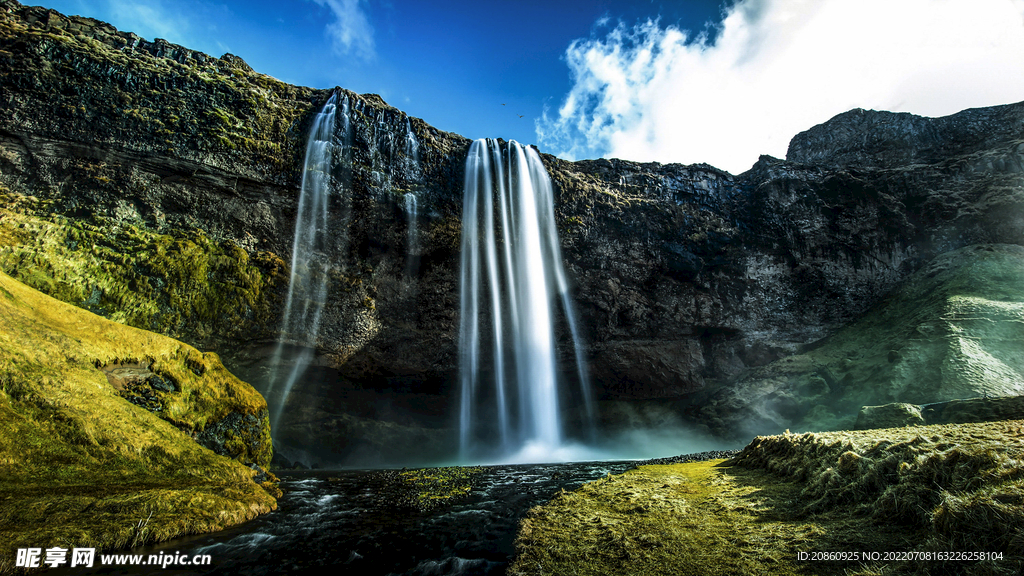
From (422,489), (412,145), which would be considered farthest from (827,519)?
(412,145)

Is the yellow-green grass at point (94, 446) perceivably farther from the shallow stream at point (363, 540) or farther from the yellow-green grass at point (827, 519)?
the yellow-green grass at point (827, 519)

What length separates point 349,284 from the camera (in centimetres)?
2772

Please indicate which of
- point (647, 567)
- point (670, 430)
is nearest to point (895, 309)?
point (670, 430)

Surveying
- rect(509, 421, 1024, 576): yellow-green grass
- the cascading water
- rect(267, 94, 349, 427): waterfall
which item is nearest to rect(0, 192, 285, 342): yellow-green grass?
rect(267, 94, 349, 427): waterfall

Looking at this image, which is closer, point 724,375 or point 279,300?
point 279,300

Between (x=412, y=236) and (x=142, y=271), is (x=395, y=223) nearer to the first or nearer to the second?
(x=412, y=236)

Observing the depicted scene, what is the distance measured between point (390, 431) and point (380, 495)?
1986 cm

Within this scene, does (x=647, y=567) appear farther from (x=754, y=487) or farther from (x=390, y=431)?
(x=390, y=431)

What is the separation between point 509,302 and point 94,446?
24522mm

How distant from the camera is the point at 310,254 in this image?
26531 millimetres

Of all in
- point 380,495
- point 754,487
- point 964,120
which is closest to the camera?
point 754,487

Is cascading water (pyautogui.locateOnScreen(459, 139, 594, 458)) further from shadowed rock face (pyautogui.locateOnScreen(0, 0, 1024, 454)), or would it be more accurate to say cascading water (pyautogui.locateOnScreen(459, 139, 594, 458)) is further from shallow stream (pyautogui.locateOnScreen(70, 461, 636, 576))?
shallow stream (pyautogui.locateOnScreen(70, 461, 636, 576))

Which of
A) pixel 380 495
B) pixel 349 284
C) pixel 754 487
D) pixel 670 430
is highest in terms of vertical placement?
pixel 349 284

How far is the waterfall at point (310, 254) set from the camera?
1016 inches
